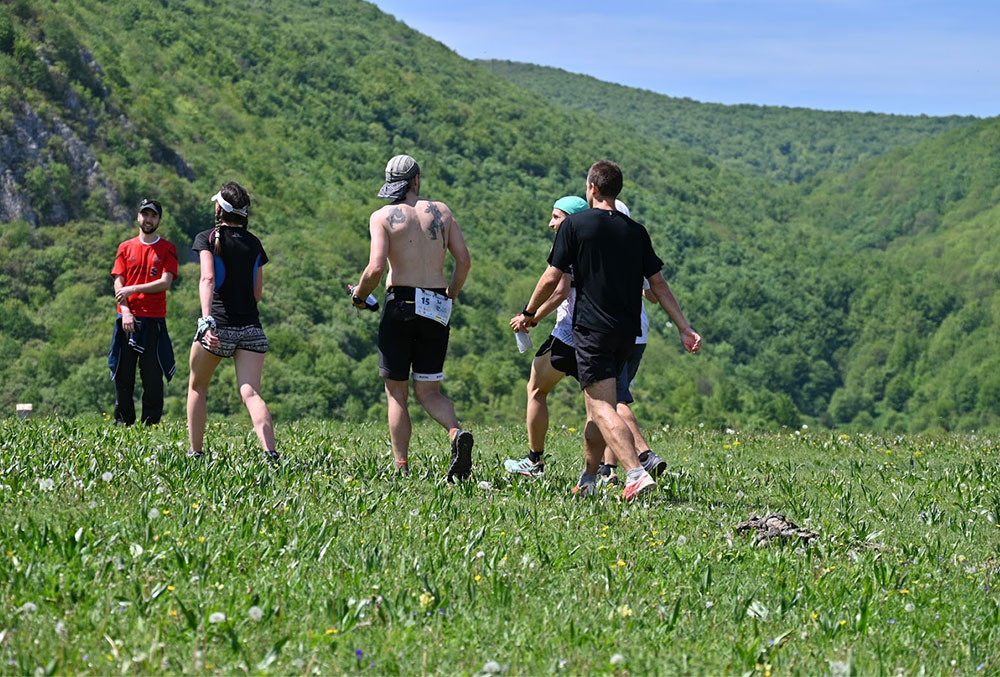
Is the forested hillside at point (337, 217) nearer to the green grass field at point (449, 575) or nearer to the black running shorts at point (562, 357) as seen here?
the black running shorts at point (562, 357)

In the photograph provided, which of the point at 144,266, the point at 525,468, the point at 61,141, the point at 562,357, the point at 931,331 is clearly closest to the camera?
the point at 562,357

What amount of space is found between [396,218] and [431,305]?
0.59 m

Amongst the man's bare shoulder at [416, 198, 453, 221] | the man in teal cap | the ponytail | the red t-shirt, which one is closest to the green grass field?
the man in teal cap

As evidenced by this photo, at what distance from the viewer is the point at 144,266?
1006cm

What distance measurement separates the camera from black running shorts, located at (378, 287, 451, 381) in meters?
7.51

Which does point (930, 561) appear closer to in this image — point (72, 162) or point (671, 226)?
point (72, 162)

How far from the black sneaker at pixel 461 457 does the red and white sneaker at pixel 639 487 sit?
3.49 feet

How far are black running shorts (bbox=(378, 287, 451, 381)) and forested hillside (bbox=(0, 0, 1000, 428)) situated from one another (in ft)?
114

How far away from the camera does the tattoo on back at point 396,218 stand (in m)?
7.47

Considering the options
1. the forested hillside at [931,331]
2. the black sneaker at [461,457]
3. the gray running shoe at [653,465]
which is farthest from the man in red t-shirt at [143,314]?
the forested hillside at [931,331]

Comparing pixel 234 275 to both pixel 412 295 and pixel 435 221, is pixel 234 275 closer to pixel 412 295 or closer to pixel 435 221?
pixel 412 295

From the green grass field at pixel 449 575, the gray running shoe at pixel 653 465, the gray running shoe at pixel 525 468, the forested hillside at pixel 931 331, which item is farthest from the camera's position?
the forested hillside at pixel 931 331

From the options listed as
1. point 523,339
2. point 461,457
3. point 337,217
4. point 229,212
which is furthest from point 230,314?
point 337,217

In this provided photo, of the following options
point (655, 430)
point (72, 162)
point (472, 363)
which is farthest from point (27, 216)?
point (655, 430)
